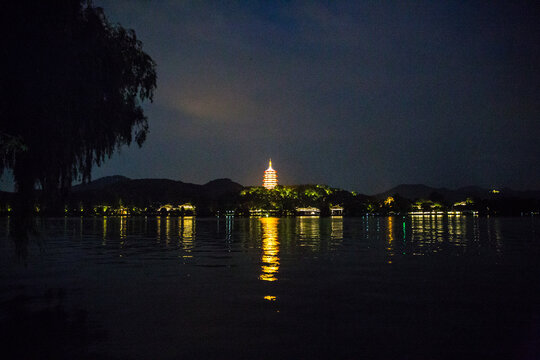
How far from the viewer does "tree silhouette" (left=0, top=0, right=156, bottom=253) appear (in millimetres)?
12844

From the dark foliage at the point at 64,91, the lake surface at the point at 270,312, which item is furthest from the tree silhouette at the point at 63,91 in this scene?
the lake surface at the point at 270,312

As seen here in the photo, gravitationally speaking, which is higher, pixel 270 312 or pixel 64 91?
pixel 64 91

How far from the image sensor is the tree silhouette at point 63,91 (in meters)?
12.8

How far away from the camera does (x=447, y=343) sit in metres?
10.2

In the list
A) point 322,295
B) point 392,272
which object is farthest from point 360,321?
point 392,272

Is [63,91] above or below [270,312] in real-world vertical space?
above

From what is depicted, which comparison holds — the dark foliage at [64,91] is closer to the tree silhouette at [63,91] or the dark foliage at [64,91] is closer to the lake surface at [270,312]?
the tree silhouette at [63,91]

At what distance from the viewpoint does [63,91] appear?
13.6 metres

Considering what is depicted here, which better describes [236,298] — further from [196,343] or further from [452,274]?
[452,274]

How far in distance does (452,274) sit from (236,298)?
38.6 feet

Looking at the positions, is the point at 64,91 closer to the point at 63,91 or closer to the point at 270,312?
the point at 63,91

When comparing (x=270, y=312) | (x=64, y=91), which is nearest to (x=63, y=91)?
(x=64, y=91)

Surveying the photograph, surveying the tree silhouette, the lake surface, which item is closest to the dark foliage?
the tree silhouette

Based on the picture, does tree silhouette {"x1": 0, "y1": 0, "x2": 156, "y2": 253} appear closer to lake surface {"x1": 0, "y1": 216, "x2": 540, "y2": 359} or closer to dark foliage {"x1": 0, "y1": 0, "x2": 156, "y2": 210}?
dark foliage {"x1": 0, "y1": 0, "x2": 156, "y2": 210}
